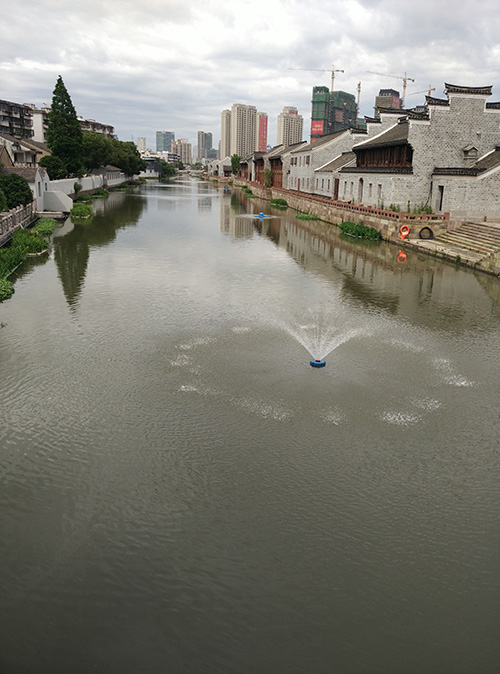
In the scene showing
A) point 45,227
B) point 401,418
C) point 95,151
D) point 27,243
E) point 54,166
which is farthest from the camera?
point 95,151

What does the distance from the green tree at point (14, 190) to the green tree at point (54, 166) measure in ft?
92.1

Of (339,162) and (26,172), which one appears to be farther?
(339,162)

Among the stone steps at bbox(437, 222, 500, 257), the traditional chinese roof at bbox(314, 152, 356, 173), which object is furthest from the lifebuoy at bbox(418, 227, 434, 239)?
the traditional chinese roof at bbox(314, 152, 356, 173)

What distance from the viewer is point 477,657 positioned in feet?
24.4

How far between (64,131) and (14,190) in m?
33.1

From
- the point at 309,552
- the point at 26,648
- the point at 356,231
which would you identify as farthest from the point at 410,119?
the point at 26,648

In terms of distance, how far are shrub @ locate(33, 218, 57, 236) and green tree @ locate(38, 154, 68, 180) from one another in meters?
25.2

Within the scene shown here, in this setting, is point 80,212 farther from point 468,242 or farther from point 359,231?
point 468,242

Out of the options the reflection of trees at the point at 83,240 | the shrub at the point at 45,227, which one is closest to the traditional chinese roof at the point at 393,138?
the reflection of trees at the point at 83,240

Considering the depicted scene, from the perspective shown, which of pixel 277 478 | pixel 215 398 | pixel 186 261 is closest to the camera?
pixel 277 478

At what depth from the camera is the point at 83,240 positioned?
1699 inches

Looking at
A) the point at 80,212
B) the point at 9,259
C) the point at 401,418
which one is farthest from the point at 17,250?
the point at 401,418

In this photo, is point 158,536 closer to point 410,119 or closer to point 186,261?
point 186,261

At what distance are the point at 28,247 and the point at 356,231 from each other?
2801 centimetres
